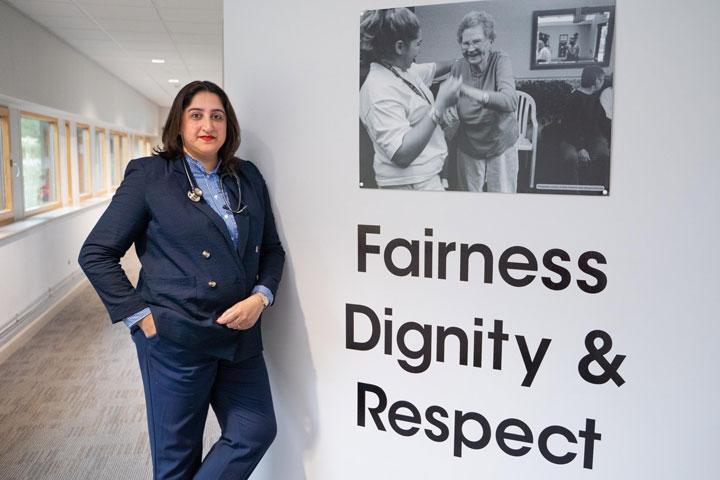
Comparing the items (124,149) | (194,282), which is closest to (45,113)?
(124,149)

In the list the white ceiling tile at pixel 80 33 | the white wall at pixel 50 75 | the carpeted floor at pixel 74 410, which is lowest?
the carpeted floor at pixel 74 410

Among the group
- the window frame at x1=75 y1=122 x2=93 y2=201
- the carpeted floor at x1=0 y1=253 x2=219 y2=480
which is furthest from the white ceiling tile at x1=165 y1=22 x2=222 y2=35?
the window frame at x1=75 y1=122 x2=93 y2=201

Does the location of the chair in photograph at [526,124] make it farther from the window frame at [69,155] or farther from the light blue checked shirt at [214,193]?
the window frame at [69,155]

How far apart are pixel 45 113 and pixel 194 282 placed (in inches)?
200

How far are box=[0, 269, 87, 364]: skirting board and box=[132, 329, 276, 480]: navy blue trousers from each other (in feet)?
9.52

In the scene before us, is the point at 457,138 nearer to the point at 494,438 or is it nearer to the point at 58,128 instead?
the point at 494,438

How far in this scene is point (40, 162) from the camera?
6012 millimetres

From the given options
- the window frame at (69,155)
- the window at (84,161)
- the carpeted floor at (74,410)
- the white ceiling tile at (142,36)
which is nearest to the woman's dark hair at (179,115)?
the carpeted floor at (74,410)

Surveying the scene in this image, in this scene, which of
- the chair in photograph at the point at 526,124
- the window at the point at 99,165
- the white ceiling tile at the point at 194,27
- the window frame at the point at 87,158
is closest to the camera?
the chair in photograph at the point at 526,124

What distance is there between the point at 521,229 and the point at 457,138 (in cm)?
30

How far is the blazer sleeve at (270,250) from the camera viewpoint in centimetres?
175

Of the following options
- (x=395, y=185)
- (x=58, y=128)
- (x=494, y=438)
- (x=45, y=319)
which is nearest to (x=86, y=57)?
(x=58, y=128)

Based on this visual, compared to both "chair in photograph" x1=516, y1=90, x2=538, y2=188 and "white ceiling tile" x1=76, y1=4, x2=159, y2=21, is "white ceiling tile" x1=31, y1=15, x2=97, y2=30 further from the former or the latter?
"chair in photograph" x1=516, y1=90, x2=538, y2=188

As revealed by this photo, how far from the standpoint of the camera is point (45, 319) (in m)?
4.90
